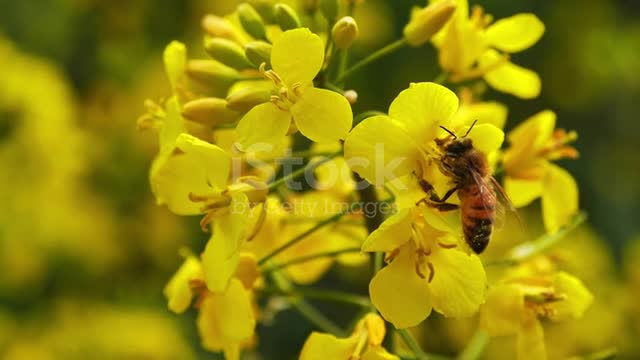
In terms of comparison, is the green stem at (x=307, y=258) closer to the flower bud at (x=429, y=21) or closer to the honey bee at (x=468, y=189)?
the honey bee at (x=468, y=189)

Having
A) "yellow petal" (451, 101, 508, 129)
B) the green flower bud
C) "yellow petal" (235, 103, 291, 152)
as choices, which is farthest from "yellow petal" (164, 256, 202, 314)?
"yellow petal" (451, 101, 508, 129)

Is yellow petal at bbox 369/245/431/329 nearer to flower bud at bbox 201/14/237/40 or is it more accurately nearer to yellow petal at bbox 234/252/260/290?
yellow petal at bbox 234/252/260/290

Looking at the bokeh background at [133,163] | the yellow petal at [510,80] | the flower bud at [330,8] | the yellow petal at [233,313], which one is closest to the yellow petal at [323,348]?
the yellow petal at [233,313]

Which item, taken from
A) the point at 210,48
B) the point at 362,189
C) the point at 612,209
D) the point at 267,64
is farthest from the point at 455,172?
the point at 612,209

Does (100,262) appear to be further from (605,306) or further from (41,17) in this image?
(605,306)

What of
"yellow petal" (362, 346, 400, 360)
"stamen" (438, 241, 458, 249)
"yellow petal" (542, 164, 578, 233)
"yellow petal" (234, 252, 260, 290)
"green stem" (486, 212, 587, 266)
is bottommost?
"green stem" (486, 212, 587, 266)

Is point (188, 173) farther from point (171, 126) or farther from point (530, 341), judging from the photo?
point (530, 341)
